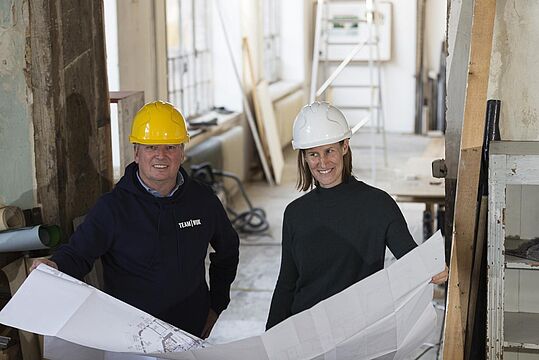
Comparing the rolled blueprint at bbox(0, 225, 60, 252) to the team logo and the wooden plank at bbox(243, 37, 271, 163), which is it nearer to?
the team logo

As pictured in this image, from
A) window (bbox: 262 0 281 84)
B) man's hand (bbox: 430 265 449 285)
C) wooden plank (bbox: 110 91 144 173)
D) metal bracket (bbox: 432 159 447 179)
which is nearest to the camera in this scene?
man's hand (bbox: 430 265 449 285)

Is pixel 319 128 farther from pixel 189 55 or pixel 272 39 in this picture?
pixel 272 39

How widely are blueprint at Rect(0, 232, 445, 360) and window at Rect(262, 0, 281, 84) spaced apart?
8812 millimetres

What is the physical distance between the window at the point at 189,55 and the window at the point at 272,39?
2.16m

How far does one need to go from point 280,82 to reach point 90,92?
876 centimetres

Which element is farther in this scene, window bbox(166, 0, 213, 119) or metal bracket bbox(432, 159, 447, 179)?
window bbox(166, 0, 213, 119)

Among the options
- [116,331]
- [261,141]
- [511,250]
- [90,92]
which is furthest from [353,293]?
[261,141]

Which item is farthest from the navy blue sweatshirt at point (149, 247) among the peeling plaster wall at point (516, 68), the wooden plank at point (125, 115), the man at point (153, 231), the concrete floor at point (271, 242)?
the concrete floor at point (271, 242)

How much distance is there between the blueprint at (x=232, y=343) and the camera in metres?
2.37

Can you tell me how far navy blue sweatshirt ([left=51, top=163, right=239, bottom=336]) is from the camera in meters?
2.80

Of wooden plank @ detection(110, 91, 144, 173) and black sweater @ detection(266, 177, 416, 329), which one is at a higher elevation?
wooden plank @ detection(110, 91, 144, 173)

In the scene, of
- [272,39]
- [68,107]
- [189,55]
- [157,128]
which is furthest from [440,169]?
[272,39]

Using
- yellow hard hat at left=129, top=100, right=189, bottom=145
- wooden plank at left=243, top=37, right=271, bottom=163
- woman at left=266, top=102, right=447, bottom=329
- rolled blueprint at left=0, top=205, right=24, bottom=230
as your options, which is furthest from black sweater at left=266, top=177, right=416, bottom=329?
wooden plank at left=243, top=37, right=271, bottom=163

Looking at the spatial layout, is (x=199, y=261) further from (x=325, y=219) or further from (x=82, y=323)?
(x=82, y=323)
